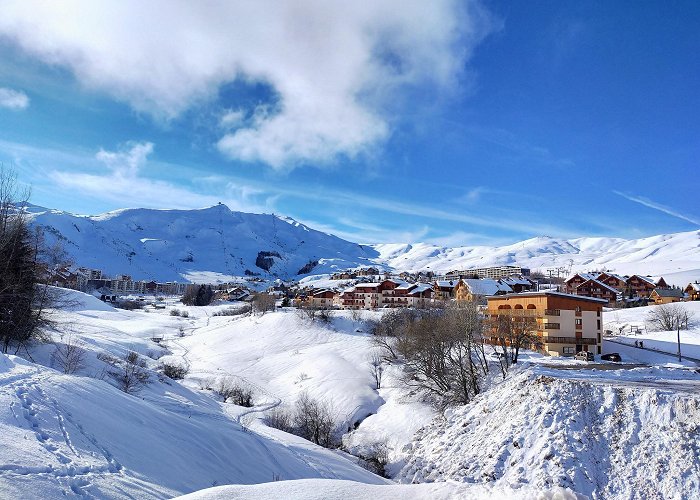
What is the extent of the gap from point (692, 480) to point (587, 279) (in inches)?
3785

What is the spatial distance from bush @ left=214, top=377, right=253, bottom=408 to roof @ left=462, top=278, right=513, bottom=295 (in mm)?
49813

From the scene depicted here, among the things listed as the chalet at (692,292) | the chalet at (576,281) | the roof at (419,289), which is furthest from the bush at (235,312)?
the chalet at (692,292)

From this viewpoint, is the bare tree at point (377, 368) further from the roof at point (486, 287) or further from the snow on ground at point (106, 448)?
the roof at point (486, 287)

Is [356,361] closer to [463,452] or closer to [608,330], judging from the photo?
[463,452]

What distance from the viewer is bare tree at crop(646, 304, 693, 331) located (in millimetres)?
62094

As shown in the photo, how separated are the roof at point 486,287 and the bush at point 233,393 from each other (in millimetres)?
49813

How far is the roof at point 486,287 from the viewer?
8225 centimetres

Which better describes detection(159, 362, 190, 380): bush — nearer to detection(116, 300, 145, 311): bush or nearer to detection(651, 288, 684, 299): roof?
detection(651, 288, 684, 299): roof

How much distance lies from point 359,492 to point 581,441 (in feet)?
45.5

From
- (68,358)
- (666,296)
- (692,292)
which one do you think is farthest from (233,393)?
(692,292)

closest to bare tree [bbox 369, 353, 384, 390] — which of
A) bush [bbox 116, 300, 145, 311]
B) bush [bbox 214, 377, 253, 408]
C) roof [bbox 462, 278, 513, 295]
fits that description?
bush [bbox 214, 377, 253, 408]

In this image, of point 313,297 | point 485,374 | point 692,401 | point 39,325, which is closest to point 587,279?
point 313,297

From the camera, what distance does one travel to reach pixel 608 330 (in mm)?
65188

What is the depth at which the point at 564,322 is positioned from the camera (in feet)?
152
